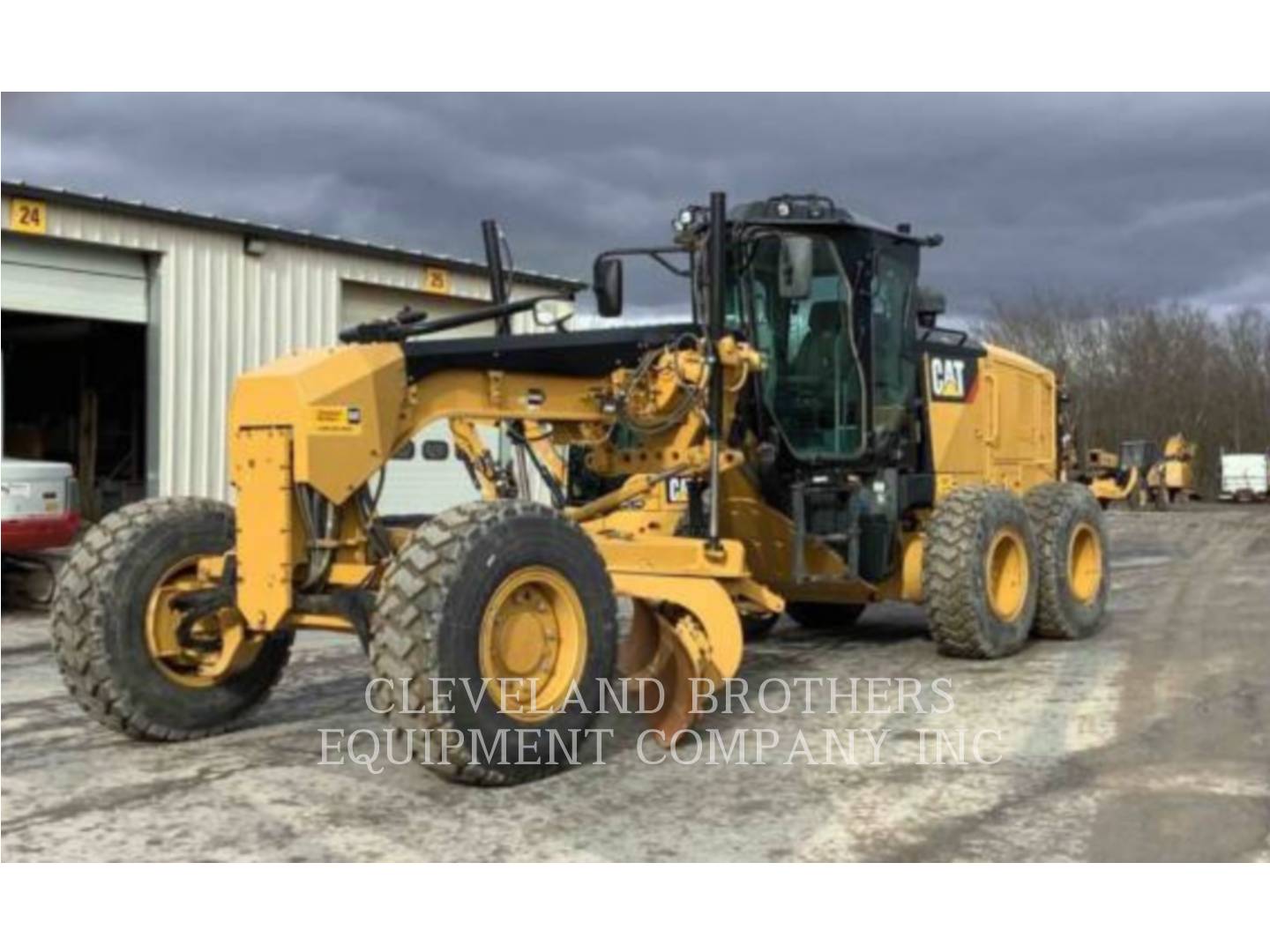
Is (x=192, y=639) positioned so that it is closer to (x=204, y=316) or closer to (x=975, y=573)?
(x=975, y=573)

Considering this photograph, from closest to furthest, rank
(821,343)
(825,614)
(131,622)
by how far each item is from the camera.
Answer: (131,622) → (821,343) → (825,614)

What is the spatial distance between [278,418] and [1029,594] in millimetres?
5993

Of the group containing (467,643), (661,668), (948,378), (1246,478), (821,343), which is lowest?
(661,668)

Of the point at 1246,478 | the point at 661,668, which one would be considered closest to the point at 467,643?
the point at 661,668

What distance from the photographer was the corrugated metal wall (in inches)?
554

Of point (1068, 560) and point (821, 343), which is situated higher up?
point (821, 343)

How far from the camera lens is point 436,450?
1534 centimetres

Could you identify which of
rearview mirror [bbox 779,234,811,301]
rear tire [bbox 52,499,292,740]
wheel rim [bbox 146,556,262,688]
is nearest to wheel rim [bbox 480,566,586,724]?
wheel rim [bbox 146,556,262,688]

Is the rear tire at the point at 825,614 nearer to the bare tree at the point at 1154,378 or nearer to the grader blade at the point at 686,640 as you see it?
the grader blade at the point at 686,640

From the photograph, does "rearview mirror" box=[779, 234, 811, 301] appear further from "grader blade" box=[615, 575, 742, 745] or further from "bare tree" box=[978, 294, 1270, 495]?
"bare tree" box=[978, 294, 1270, 495]

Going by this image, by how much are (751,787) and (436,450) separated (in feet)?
33.0

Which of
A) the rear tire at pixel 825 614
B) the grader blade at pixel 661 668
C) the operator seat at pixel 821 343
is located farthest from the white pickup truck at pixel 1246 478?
the grader blade at pixel 661 668

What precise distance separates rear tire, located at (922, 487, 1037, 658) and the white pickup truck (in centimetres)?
4500

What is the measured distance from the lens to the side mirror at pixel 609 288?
6797 mm
